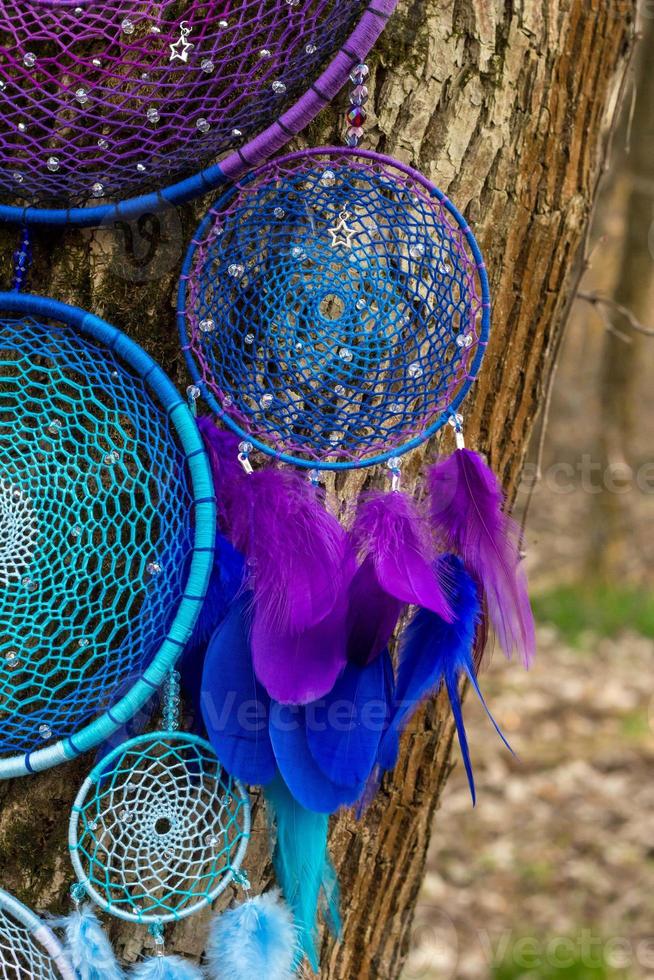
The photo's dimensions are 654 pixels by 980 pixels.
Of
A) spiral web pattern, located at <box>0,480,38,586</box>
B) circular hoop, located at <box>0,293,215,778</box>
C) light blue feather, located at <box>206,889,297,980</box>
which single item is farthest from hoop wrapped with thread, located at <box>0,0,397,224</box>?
light blue feather, located at <box>206,889,297,980</box>

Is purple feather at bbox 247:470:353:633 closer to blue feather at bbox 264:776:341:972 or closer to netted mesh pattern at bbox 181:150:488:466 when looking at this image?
netted mesh pattern at bbox 181:150:488:466

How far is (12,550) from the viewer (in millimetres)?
1099

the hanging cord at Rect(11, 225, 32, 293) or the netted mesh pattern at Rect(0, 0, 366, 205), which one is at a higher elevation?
the netted mesh pattern at Rect(0, 0, 366, 205)

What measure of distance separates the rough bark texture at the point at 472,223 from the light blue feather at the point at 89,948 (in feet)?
0.13

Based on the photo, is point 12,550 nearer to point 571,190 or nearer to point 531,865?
point 571,190

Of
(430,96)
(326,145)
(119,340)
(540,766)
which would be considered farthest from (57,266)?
(540,766)

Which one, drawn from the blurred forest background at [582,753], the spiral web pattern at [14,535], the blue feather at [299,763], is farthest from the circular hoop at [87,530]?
the blurred forest background at [582,753]

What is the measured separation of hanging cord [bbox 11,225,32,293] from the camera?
116 cm

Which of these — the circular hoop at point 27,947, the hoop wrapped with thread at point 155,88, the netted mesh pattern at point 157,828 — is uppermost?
the hoop wrapped with thread at point 155,88

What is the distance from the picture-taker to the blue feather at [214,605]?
1.16 metres

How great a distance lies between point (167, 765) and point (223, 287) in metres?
0.58

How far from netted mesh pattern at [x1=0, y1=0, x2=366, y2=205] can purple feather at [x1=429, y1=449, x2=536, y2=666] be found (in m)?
0.49

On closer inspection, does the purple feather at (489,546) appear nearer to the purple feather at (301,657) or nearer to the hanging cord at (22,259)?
the purple feather at (301,657)

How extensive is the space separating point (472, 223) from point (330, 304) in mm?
248
